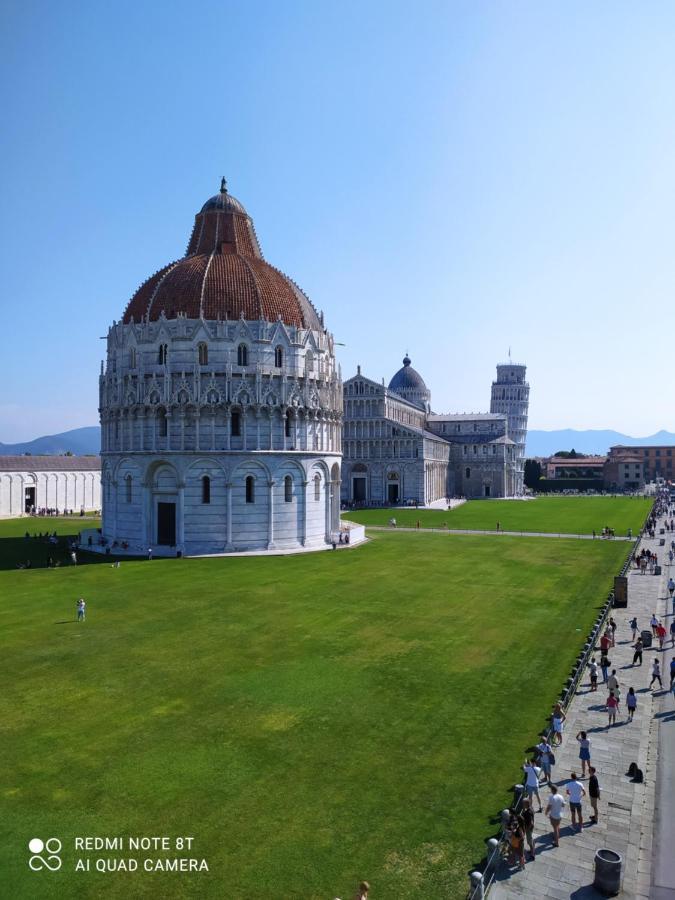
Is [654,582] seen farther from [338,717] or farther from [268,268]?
[268,268]

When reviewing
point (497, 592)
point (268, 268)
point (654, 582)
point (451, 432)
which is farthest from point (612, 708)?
point (451, 432)

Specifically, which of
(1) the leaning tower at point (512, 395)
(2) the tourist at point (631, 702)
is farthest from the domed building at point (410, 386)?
(2) the tourist at point (631, 702)

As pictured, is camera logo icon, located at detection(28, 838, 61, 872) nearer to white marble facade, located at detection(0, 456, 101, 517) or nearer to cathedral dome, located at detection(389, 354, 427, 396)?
white marble facade, located at detection(0, 456, 101, 517)

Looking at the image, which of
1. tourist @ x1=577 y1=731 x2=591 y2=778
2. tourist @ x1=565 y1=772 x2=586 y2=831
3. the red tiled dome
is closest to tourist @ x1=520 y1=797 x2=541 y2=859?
tourist @ x1=565 y1=772 x2=586 y2=831

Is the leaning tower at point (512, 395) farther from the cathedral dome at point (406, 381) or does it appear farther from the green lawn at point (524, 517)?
the green lawn at point (524, 517)

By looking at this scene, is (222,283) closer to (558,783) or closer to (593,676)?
(593,676)

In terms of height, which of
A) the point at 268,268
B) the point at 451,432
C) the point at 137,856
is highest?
the point at 268,268
